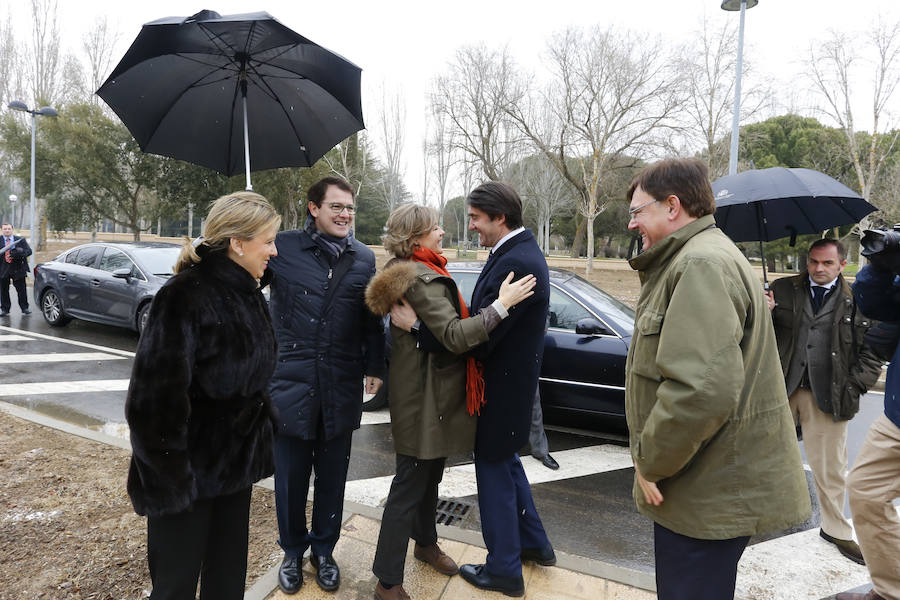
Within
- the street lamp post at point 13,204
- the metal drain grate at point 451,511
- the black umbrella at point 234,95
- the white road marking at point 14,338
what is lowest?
the metal drain grate at point 451,511

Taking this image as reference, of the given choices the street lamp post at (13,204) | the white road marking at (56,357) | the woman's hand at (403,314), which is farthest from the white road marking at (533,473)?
the street lamp post at (13,204)

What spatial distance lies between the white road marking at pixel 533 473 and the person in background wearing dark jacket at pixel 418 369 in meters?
1.33

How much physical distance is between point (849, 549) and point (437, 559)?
2521 mm

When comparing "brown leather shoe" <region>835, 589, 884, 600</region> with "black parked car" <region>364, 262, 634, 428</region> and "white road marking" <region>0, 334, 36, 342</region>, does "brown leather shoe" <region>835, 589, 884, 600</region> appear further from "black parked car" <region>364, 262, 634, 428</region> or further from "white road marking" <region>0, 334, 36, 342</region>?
"white road marking" <region>0, 334, 36, 342</region>

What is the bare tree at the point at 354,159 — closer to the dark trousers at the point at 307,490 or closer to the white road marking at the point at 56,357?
the white road marking at the point at 56,357

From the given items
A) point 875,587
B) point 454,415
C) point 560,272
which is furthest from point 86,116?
point 875,587

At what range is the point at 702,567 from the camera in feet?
5.92

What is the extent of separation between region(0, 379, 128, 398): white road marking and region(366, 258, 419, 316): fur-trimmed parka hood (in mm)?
5559

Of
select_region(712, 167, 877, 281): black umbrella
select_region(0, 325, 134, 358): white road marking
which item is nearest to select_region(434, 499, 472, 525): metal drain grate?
select_region(712, 167, 877, 281): black umbrella

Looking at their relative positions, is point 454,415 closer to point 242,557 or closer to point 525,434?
point 525,434

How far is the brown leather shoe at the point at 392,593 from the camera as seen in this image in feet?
8.50

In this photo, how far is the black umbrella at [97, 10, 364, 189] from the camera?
108 inches

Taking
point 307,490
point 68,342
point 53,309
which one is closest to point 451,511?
point 307,490

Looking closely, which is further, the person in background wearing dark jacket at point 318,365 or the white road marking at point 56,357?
the white road marking at point 56,357
